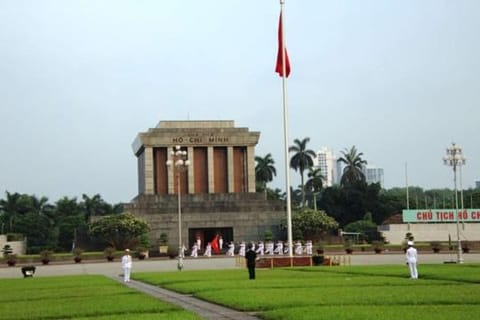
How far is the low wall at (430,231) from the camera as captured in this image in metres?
81.3

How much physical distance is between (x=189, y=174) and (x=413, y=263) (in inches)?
2229

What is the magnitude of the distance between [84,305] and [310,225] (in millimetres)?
53493

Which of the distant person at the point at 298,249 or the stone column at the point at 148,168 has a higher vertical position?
the stone column at the point at 148,168

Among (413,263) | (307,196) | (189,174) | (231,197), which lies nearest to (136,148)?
(189,174)

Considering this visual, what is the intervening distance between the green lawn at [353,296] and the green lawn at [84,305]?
1.90 meters

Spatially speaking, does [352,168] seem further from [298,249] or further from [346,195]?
[298,249]

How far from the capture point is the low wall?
267 feet

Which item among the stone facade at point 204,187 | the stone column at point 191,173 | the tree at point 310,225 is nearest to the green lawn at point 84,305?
the tree at point 310,225

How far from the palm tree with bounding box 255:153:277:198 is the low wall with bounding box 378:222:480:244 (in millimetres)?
36205

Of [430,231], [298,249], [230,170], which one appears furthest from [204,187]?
[430,231]

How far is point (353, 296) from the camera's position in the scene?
810 inches

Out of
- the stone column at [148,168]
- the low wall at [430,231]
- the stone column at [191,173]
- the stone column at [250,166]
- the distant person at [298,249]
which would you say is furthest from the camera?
the stone column at [250,166]

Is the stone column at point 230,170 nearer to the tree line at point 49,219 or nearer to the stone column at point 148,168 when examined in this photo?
the stone column at point 148,168

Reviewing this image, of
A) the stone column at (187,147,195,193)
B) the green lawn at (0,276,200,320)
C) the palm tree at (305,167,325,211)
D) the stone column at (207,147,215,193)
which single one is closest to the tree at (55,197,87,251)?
the stone column at (187,147,195,193)
